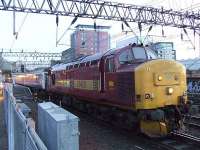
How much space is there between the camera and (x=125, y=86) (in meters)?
12.3

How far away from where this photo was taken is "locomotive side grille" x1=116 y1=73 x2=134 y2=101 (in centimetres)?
1188

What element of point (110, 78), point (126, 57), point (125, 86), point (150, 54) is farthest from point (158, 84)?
point (110, 78)

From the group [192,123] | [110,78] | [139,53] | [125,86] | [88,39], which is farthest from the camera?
[88,39]

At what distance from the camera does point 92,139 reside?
12.8m

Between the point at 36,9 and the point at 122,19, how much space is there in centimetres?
662

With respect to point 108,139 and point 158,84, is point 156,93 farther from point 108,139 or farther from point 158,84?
point 108,139

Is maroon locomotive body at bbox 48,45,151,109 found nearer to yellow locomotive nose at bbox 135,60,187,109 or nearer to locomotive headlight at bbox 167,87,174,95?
yellow locomotive nose at bbox 135,60,187,109

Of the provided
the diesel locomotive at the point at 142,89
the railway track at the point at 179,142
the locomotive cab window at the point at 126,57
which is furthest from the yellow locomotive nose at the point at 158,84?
the locomotive cab window at the point at 126,57

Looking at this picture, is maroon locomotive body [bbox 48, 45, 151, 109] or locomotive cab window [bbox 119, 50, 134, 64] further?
locomotive cab window [bbox 119, 50, 134, 64]

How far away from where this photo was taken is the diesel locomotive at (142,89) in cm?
1158

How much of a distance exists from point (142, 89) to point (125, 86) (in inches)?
34.4

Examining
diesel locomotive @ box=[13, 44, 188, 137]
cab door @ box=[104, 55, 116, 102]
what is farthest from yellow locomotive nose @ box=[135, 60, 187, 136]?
cab door @ box=[104, 55, 116, 102]

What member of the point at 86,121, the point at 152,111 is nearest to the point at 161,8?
the point at 86,121

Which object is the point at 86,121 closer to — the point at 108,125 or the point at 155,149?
the point at 108,125
